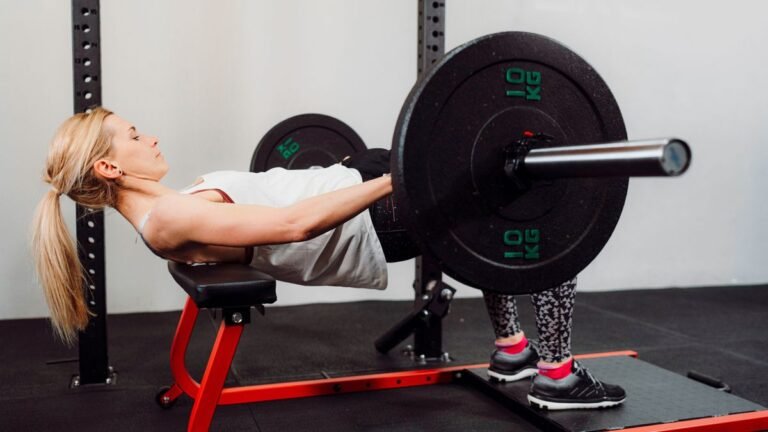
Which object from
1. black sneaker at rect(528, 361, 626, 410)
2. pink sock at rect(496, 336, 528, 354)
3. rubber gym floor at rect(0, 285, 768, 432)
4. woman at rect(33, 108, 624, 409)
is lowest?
rubber gym floor at rect(0, 285, 768, 432)

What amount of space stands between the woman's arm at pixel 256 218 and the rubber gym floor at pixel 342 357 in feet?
2.29

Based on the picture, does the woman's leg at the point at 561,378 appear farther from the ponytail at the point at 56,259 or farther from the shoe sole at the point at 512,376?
the ponytail at the point at 56,259

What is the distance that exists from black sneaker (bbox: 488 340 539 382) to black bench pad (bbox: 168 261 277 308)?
1010 millimetres

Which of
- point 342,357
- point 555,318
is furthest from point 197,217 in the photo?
point 342,357

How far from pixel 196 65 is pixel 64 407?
6.22ft

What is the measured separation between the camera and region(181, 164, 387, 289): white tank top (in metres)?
1.68

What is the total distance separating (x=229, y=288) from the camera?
4.69ft

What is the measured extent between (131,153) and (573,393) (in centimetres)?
139

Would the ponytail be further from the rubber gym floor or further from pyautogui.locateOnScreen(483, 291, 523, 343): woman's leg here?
pyautogui.locateOnScreen(483, 291, 523, 343): woman's leg

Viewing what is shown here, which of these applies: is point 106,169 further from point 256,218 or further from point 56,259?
point 256,218

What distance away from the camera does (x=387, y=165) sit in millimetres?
1837

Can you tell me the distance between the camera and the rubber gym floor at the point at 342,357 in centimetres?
197

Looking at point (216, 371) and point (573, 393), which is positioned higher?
point (216, 371)

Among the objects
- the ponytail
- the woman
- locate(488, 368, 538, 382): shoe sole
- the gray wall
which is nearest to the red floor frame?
locate(488, 368, 538, 382): shoe sole
